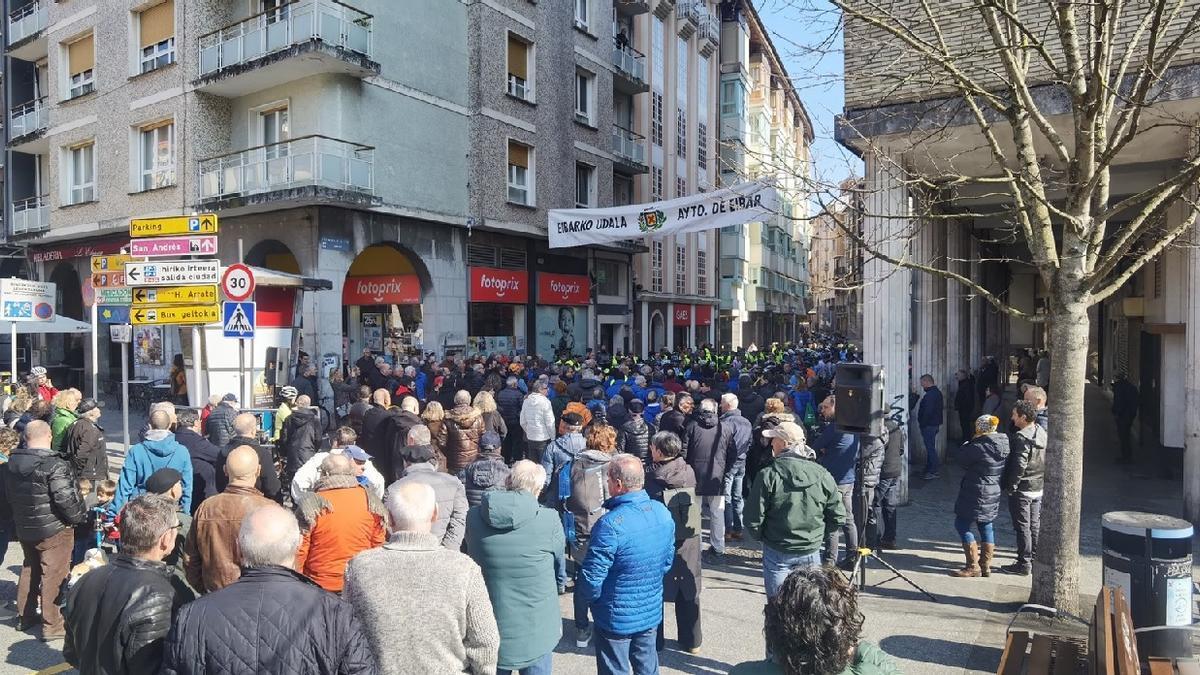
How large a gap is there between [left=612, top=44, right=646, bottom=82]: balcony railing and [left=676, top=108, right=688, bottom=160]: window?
4.07 metres

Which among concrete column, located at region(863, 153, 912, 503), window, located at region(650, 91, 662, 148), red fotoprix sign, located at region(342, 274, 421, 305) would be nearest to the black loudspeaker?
concrete column, located at region(863, 153, 912, 503)

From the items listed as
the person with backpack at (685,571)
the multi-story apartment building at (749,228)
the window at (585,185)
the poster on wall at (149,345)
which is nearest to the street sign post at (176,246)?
the person with backpack at (685,571)

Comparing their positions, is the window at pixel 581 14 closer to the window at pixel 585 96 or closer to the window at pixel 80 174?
the window at pixel 585 96

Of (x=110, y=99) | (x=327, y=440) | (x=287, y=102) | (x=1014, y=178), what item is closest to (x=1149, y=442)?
(x=1014, y=178)

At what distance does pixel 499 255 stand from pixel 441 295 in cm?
288

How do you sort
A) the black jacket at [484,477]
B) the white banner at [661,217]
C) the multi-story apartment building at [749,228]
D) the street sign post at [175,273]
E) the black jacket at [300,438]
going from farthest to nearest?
1. the multi-story apartment building at [749,228]
2. the white banner at [661,217]
3. the street sign post at [175,273]
4. the black jacket at [300,438]
5. the black jacket at [484,477]

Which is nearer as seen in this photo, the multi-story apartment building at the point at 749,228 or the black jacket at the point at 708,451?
the black jacket at the point at 708,451

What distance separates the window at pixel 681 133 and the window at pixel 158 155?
1924cm

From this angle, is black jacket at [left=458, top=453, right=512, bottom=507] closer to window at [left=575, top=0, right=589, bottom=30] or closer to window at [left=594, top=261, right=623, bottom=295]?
window at [left=594, top=261, right=623, bottom=295]

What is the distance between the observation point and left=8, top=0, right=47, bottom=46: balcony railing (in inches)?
963

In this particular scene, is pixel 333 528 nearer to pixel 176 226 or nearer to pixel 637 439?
pixel 637 439

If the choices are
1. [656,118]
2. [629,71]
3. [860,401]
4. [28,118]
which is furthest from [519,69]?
[860,401]

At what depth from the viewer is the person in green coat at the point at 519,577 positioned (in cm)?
409

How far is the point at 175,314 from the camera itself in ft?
31.8
